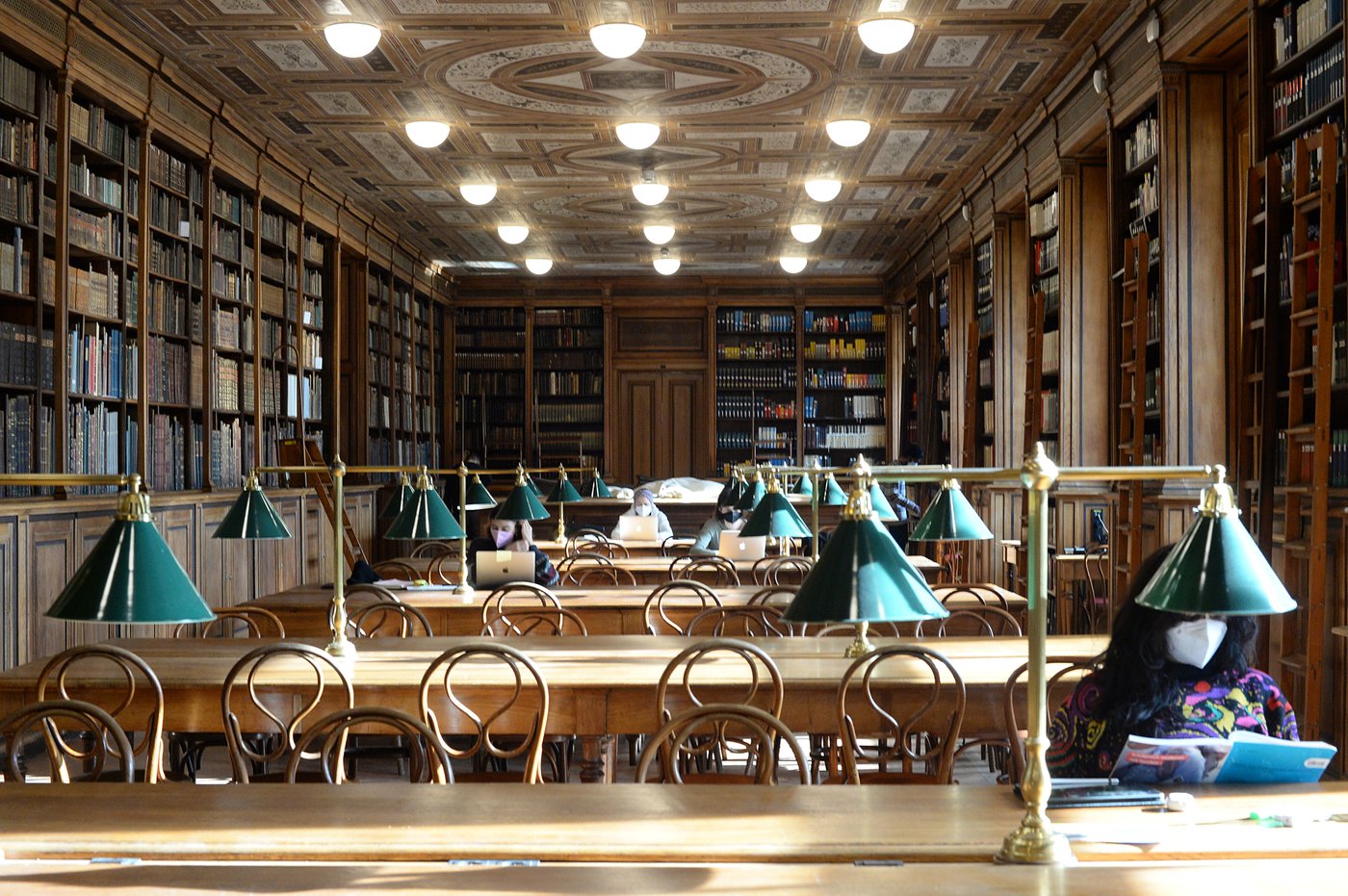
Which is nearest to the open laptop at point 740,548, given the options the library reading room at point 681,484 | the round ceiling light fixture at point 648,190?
the library reading room at point 681,484

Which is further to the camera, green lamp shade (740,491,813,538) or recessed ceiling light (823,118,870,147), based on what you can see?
recessed ceiling light (823,118,870,147)

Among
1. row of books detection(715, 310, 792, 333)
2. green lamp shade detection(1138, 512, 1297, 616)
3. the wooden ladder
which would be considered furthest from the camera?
row of books detection(715, 310, 792, 333)

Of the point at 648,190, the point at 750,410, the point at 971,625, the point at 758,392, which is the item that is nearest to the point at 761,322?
the point at 758,392

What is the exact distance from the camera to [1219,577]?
6.29 feet

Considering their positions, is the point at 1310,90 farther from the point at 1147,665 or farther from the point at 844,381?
the point at 844,381

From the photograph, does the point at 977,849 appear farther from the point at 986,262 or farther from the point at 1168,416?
the point at 986,262

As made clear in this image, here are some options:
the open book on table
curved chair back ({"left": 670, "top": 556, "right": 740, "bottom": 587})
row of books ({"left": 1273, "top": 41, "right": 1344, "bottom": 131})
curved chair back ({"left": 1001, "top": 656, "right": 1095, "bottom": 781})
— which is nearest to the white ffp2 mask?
the open book on table

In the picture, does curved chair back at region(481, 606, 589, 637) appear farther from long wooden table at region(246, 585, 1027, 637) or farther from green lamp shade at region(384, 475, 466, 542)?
green lamp shade at region(384, 475, 466, 542)

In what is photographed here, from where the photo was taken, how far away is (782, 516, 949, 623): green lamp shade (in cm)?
201

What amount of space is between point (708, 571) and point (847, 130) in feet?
9.58

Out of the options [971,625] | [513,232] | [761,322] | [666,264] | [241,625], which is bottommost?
[241,625]

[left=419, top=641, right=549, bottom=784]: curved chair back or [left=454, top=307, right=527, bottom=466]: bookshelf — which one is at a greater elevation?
[left=454, top=307, right=527, bottom=466]: bookshelf

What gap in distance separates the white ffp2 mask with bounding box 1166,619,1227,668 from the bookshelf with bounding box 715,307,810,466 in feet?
43.9

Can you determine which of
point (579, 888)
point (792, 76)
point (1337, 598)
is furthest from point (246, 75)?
point (579, 888)
